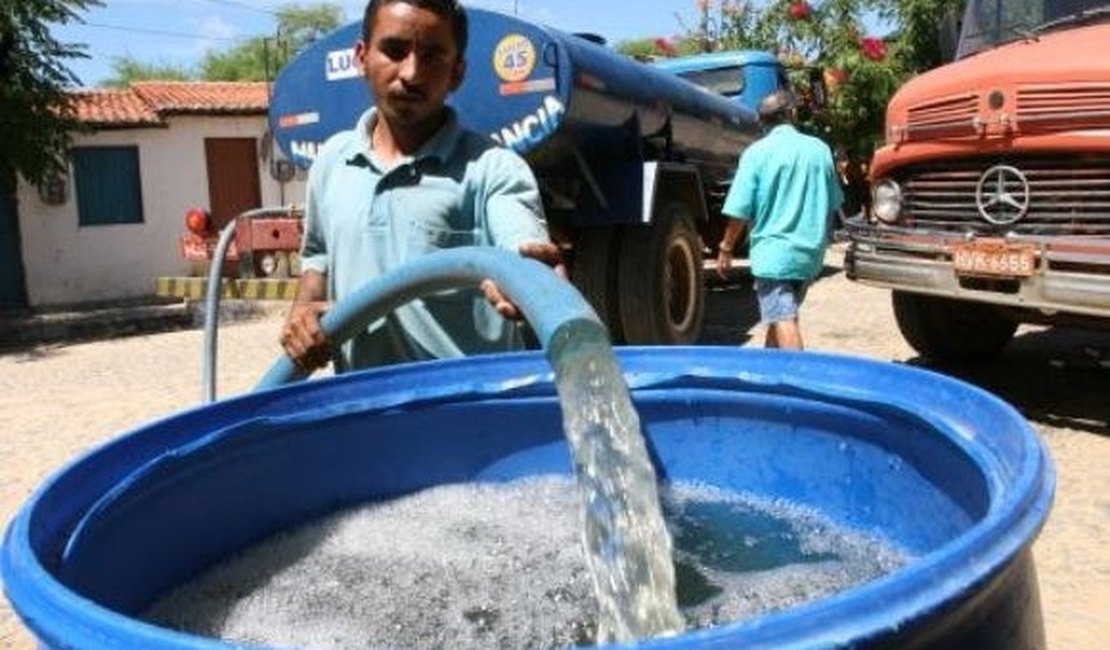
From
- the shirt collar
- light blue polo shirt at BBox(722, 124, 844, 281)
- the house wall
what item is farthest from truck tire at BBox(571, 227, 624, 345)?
the house wall

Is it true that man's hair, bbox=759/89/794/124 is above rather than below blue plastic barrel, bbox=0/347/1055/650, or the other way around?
above

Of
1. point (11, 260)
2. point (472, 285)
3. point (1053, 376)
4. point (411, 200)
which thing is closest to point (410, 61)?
point (411, 200)

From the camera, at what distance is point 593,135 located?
20.7 feet

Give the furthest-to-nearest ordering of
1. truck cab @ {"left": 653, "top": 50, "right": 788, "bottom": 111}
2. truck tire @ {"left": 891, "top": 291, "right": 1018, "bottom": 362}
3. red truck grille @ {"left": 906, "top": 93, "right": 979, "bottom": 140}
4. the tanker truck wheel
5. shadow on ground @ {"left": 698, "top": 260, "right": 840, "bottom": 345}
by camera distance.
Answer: truck cab @ {"left": 653, "top": 50, "right": 788, "bottom": 111} < shadow on ground @ {"left": 698, "top": 260, "right": 840, "bottom": 345} < the tanker truck wheel < truck tire @ {"left": 891, "top": 291, "right": 1018, "bottom": 362} < red truck grille @ {"left": 906, "top": 93, "right": 979, "bottom": 140}

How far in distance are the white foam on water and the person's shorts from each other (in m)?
3.68

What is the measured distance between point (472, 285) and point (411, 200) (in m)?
0.37

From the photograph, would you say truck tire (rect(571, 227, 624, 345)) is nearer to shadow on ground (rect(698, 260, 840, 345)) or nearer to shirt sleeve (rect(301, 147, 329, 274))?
shadow on ground (rect(698, 260, 840, 345))

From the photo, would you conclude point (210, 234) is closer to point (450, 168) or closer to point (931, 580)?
point (450, 168)

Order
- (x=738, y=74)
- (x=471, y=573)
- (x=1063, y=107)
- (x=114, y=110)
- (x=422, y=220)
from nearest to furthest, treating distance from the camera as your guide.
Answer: (x=471, y=573), (x=422, y=220), (x=1063, y=107), (x=738, y=74), (x=114, y=110)

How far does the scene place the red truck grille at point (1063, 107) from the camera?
4230 mm

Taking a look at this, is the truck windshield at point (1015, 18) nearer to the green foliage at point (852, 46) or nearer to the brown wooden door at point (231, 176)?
the green foliage at point (852, 46)

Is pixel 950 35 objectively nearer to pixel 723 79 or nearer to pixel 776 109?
pixel 776 109

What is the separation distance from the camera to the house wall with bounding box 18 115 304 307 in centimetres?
1627

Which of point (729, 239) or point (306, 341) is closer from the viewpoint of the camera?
point (306, 341)
